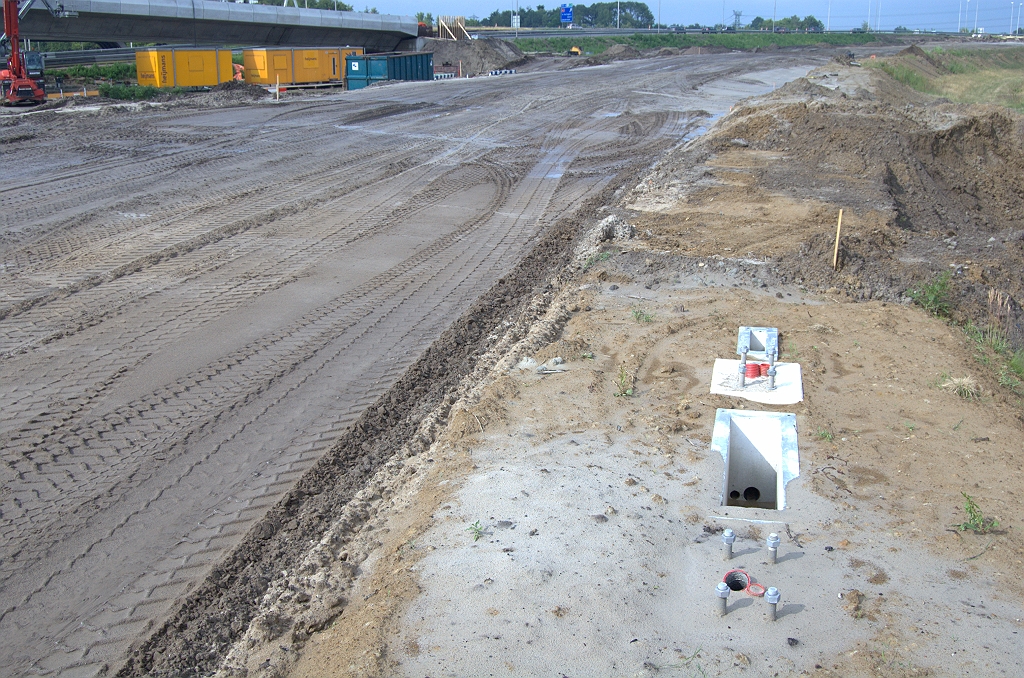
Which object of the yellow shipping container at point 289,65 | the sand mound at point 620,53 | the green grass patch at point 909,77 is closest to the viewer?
Answer: the yellow shipping container at point 289,65

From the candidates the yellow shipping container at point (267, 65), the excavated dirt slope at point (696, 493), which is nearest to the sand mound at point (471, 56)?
the yellow shipping container at point (267, 65)

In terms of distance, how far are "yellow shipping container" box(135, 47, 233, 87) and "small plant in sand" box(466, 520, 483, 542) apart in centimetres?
3616

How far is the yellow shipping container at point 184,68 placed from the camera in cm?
3653

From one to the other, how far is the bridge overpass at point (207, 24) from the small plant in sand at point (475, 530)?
40.7 m

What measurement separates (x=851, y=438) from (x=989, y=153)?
17.5 meters

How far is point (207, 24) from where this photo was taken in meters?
49.6

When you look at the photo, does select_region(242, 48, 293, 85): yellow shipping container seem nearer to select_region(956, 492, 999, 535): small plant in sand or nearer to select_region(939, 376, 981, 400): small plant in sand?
select_region(939, 376, 981, 400): small plant in sand

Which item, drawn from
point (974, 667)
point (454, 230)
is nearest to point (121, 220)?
point (454, 230)

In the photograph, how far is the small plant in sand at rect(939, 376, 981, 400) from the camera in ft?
26.1

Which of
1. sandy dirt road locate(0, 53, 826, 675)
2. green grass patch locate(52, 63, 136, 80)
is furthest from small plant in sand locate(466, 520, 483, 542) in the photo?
green grass patch locate(52, 63, 136, 80)

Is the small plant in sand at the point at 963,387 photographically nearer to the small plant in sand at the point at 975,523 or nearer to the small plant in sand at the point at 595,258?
the small plant in sand at the point at 975,523

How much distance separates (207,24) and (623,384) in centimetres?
4941

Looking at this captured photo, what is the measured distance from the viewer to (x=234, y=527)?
6465mm

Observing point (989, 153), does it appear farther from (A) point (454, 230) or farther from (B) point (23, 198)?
(B) point (23, 198)
